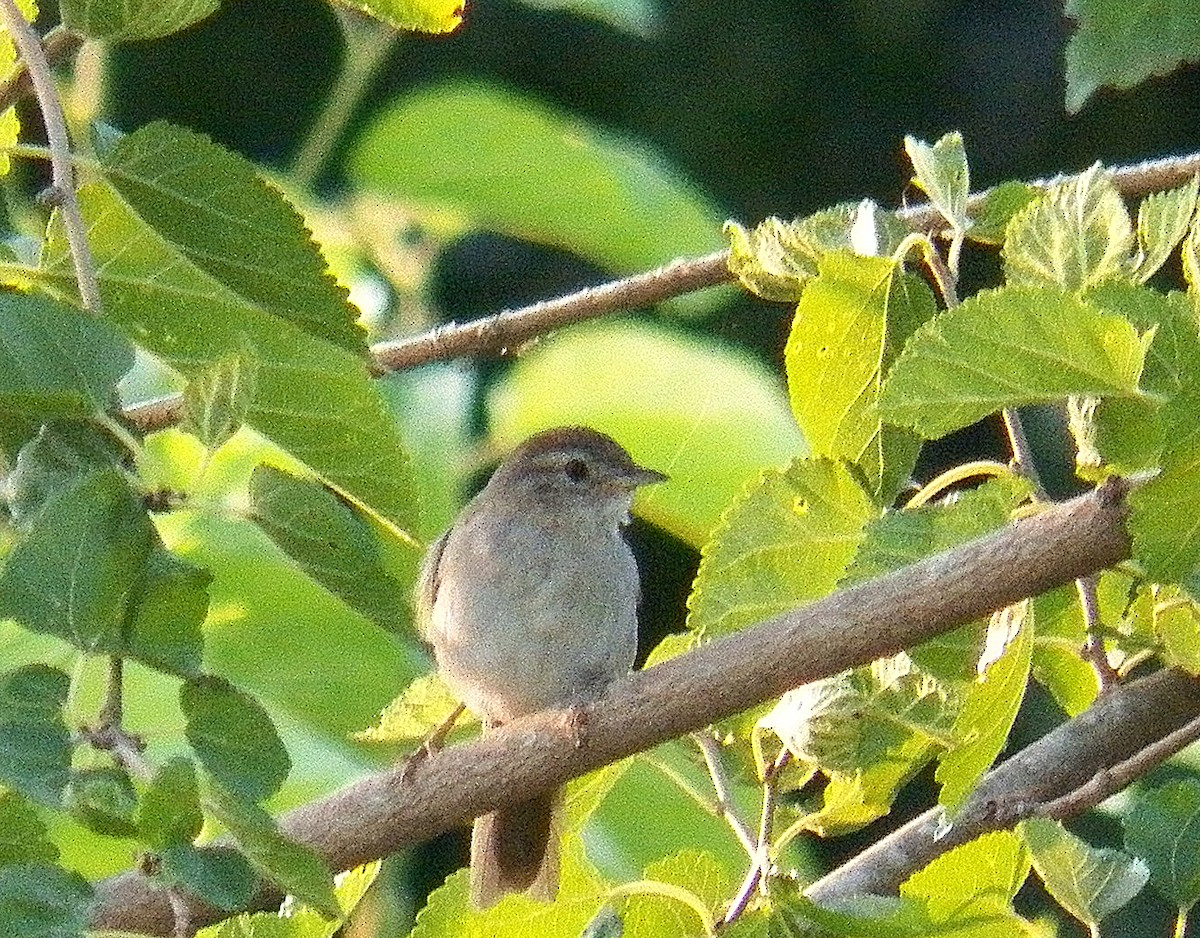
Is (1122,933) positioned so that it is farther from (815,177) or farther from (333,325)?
(333,325)

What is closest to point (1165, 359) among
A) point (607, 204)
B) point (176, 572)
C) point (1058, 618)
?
point (1058, 618)

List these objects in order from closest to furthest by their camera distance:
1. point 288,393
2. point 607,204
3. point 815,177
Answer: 1. point 288,393
2. point 607,204
3. point 815,177

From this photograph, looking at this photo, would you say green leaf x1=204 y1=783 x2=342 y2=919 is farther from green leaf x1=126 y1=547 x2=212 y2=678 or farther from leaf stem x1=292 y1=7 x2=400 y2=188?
leaf stem x1=292 y1=7 x2=400 y2=188

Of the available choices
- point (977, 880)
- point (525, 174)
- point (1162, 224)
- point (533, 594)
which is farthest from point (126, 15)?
point (533, 594)

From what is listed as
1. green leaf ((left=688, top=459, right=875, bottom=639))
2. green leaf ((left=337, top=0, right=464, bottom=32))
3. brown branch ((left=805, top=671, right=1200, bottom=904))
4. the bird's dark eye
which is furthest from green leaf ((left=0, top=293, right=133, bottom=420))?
the bird's dark eye

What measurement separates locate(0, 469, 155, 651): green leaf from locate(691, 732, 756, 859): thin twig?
2.03 ft

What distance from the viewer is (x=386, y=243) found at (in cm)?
309

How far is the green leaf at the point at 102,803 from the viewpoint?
43.4 inches

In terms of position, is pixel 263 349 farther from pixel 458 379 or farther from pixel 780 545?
pixel 458 379

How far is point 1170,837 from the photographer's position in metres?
1.57

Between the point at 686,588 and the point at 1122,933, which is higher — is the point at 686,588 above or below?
above

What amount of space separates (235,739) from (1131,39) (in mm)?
749

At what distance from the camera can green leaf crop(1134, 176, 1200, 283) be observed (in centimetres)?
147

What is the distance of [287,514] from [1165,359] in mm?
564
